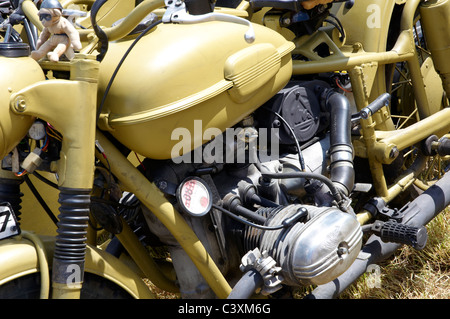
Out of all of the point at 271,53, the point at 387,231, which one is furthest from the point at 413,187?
the point at 271,53

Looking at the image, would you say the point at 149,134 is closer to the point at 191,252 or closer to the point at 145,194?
the point at 145,194

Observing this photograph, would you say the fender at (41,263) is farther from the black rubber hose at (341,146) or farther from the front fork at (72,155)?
the black rubber hose at (341,146)

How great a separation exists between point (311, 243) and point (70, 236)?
0.81 metres

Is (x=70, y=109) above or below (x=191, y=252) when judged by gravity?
above

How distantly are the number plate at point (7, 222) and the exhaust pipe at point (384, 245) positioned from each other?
3.58 ft

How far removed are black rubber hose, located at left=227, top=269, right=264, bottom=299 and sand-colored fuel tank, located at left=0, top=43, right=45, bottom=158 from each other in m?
0.87

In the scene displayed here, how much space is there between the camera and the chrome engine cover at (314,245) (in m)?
2.12

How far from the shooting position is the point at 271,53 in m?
2.29

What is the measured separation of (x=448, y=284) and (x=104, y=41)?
6.81 feet

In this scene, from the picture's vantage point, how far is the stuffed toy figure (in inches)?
76.5

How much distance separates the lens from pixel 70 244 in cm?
185

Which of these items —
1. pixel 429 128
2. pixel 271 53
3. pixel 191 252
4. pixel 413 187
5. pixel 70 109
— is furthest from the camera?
pixel 413 187

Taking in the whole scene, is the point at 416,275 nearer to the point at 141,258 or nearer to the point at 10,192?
the point at 141,258

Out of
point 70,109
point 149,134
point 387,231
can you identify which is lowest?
point 387,231
